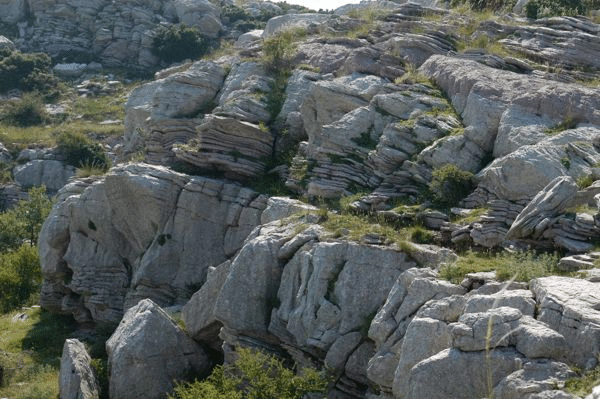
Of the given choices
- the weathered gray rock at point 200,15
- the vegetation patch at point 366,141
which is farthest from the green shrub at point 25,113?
the vegetation patch at point 366,141

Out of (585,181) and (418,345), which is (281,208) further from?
(418,345)

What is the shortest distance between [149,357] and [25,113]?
4444 centimetres

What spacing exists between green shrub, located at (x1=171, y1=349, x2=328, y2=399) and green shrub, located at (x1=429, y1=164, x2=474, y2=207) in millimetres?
6621

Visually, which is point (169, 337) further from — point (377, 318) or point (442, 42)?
point (442, 42)

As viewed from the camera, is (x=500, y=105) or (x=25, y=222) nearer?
(x=500, y=105)

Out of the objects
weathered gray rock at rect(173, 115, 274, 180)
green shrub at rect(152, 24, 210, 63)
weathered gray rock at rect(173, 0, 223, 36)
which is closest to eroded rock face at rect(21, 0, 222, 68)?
weathered gray rock at rect(173, 0, 223, 36)

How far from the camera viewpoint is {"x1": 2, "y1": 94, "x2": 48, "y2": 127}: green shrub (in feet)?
209

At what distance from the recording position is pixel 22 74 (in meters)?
70.9

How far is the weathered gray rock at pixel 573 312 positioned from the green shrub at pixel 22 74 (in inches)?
2337

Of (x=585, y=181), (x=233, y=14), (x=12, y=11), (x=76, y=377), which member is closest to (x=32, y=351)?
(x=76, y=377)

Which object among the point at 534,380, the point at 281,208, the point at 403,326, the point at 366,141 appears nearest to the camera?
the point at 534,380

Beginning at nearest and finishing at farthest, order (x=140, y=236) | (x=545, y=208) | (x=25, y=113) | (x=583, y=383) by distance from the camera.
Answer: (x=583, y=383), (x=545, y=208), (x=140, y=236), (x=25, y=113)

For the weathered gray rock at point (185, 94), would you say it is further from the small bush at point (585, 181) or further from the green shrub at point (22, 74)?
the green shrub at point (22, 74)

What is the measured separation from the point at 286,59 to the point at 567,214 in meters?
18.2
